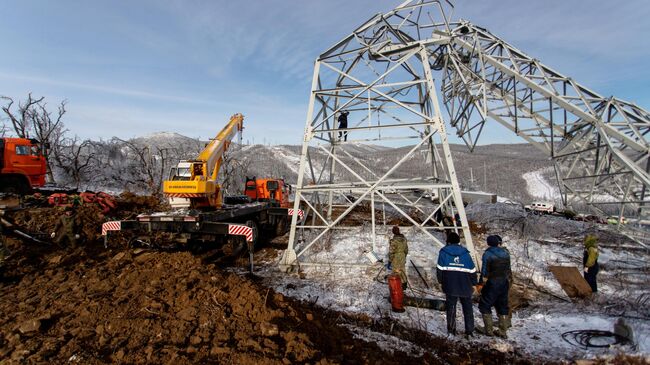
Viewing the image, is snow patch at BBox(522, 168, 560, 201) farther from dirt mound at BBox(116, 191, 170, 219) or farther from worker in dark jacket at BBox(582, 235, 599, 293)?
dirt mound at BBox(116, 191, 170, 219)

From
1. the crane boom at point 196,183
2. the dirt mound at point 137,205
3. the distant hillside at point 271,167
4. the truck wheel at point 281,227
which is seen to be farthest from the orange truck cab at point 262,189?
the distant hillside at point 271,167

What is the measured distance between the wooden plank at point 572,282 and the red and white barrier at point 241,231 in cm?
727

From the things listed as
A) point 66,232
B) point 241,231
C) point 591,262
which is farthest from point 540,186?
point 66,232

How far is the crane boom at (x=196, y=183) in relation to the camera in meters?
8.88

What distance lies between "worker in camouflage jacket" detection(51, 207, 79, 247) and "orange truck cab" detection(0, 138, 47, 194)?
22.1 ft

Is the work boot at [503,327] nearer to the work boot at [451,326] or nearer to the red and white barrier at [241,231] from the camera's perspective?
the work boot at [451,326]

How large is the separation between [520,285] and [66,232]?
1268 cm

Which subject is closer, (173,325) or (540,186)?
(173,325)

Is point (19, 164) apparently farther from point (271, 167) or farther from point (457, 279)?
point (271, 167)

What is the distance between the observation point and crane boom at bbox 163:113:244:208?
888 cm

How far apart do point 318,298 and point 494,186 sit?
6270 centimetres

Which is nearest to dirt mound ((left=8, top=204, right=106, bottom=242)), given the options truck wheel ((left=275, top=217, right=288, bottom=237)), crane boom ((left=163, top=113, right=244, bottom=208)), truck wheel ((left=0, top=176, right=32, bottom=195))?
truck wheel ((left=0, top=176, right=32, bottom=195))

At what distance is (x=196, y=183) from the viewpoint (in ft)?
29.0

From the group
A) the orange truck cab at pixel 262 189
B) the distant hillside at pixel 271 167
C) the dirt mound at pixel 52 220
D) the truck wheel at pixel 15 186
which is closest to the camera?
the dirt mound at pixel 52 220
